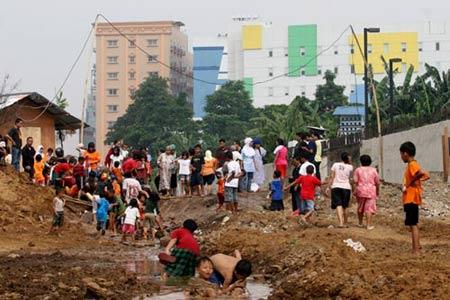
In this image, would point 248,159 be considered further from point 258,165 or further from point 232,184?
point 232,184

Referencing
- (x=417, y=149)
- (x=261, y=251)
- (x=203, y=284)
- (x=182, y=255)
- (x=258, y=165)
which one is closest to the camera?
(x=203, y=284)

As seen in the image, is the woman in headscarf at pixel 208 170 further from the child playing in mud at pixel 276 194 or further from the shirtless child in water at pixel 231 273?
the shirtless child in water at pixel 231 273

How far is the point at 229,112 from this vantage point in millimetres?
112938

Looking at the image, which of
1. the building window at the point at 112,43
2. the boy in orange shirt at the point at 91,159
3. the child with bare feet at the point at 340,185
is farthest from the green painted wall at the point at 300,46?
the child with bare feet at the point at 340,185

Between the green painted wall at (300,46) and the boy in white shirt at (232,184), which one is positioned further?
the green painted wall at (300,46)

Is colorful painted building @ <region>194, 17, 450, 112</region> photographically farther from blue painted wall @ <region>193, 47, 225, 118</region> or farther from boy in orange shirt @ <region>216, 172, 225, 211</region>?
boy in orange shirt @ <region>216, 172, 225, 211</region>

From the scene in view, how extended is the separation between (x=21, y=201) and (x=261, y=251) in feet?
30.6

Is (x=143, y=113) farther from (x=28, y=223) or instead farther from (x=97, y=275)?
(x=97, y=275)

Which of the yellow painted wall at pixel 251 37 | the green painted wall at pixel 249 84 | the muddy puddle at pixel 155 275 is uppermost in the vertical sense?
the yellow painted wall at pixel 251 37

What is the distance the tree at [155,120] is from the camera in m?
108

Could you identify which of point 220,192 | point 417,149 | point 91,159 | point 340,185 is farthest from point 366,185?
point 417,149

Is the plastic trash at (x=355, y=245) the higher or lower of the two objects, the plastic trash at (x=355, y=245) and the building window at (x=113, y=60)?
the lower

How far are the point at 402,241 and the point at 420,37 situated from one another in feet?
438

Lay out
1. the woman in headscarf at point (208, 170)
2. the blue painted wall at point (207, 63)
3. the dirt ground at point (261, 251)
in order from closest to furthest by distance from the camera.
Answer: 1. the dirt ground at point (261, 251)
2. the woman in headscarf at point (208, 170)
3. the blue painted wall at point (207, 63)
